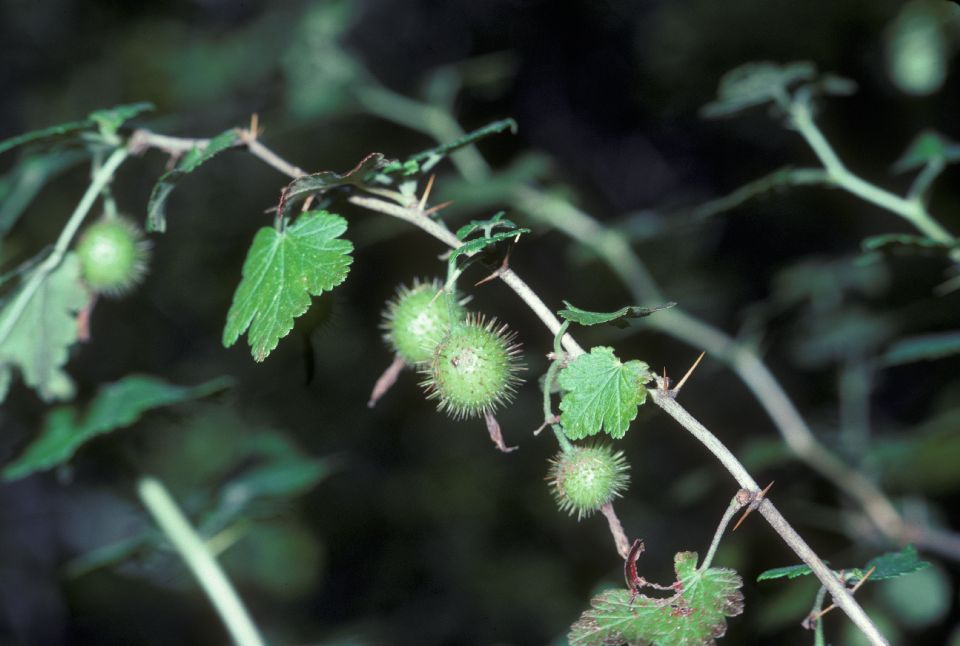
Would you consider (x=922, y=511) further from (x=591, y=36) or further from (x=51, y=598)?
(x=51, y=598)

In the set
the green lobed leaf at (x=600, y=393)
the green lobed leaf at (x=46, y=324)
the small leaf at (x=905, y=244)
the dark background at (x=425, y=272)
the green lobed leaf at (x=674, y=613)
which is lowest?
the green lobed leaf at (x=674, y=613)

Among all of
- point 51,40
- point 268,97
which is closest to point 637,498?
point 268,97

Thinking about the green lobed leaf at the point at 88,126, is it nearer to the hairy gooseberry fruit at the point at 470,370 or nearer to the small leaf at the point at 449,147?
the small leaf at the point at 449,147

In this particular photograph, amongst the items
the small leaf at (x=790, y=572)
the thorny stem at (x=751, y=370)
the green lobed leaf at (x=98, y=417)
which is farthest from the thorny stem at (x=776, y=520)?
the thorny stem at (x=751, y=370)

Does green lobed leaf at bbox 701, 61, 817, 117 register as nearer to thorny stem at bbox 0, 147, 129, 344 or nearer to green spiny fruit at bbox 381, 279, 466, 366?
green spiny fruit at bbox 381, 279, 466, 366

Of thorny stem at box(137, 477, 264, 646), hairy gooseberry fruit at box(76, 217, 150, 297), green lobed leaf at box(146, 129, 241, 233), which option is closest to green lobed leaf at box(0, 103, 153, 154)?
green lobed leaf at box(146, 129, 241, 233)

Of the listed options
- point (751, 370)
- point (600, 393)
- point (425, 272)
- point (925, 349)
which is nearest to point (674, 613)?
point (600, 393)

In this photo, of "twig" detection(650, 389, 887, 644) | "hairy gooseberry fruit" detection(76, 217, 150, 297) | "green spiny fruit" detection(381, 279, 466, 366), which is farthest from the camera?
"hairy gooseberry fruit" detection(76, 217, 150, 297)

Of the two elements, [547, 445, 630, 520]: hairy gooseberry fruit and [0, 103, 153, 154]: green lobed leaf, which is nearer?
[547, 445, 630, 520]: hairy gooseberry fruit
